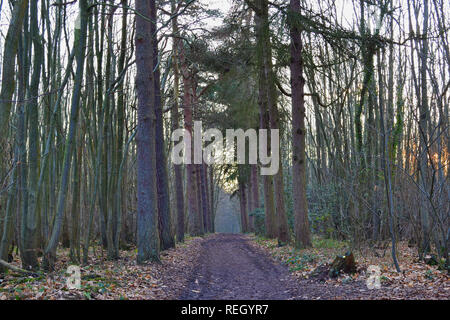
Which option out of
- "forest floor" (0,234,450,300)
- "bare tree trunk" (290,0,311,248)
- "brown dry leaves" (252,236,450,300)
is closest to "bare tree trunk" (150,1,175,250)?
"forest floor" (0,234,450,300)

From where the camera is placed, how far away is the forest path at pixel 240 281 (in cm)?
698

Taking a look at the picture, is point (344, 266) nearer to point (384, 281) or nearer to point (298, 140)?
point (384, 281)

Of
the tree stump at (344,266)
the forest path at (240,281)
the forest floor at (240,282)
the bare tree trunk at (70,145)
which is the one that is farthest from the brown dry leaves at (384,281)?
the bare tree trunk at (70,145)

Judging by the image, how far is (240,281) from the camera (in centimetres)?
838

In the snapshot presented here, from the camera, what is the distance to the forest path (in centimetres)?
698

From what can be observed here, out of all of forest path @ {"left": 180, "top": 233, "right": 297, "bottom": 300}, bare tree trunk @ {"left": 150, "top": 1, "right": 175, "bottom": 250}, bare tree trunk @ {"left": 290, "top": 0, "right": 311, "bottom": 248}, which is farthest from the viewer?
bare tree trunk @ {"left": 150, "top": 1, "right": 175, "bottom": 250}

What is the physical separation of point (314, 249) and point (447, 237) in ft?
16.4

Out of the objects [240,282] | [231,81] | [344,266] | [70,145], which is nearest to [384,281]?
[344,266]

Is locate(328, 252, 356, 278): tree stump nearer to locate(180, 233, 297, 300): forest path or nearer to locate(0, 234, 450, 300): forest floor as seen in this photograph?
locate(0, 234, 450, 300): forest floor

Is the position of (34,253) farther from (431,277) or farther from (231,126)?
(231,126)

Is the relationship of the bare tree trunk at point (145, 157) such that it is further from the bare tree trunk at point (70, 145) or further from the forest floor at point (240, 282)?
the bare tree trunk at point (70, 145)

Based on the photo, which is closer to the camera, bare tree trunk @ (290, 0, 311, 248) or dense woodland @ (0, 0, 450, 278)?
dense woodland @ (0, 0, 450, 278)
